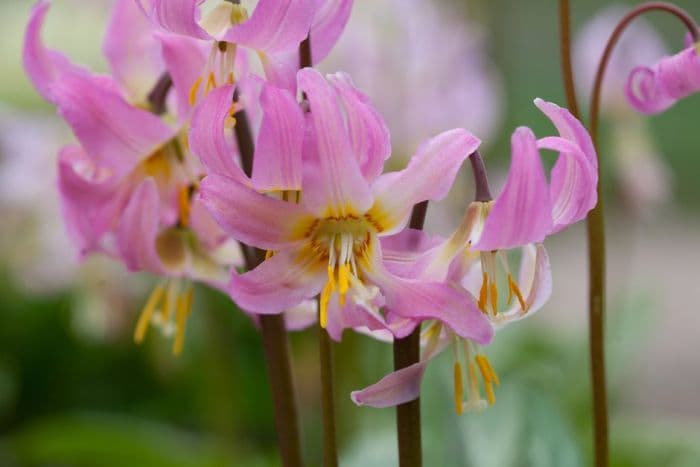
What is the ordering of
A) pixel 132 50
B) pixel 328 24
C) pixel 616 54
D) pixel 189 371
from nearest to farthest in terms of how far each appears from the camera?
pixel 328 24 → pixel 132 50 → pixel 616 54 → pixel 189 371

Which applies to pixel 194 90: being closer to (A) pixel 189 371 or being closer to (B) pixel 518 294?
(B) pixel 518 294

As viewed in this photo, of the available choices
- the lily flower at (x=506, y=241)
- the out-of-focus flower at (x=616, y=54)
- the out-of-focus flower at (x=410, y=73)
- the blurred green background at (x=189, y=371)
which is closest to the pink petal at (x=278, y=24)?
the lily flower at (x=506, y=241)

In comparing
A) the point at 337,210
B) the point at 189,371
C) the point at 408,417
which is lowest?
the point at 189,371

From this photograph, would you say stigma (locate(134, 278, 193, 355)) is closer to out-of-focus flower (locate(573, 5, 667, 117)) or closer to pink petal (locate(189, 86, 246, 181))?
pink petal (locate(189, 86, 246, 181))

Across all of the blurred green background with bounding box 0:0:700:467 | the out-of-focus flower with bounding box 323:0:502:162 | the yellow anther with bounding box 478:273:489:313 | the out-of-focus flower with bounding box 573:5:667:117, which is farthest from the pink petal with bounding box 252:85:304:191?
the out-of-focus flower with bounding box 323:0:502:162

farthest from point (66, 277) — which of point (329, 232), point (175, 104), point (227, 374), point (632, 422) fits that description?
point (329, 232)

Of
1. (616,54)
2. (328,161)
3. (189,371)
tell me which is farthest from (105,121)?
(189,371)

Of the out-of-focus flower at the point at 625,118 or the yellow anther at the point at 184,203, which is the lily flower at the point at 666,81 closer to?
the yellow anther at the point at 184,203
